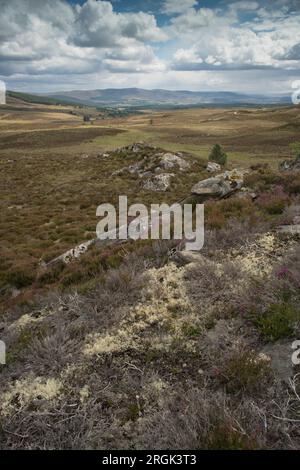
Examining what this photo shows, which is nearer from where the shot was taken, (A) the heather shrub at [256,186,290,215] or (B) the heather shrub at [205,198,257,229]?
(B) the heather shrub at [205,198,257,229]

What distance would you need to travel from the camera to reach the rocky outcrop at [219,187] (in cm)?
1804

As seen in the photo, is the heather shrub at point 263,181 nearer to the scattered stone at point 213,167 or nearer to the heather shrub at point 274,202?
the heather shrub at point 274,202

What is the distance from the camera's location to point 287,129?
12231cm

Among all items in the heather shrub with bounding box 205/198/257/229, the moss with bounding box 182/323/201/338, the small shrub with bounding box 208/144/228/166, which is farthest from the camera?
the small shrub with bounding box 208/144/228/166

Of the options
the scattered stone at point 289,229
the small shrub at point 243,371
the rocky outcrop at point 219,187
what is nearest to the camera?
the small shrub at point 243,371

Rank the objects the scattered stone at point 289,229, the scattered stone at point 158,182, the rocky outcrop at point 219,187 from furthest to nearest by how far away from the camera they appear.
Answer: the scattered stone at point 158,182 → the rocky outcrop at point 219,187 → the scattered stone at point 289,229

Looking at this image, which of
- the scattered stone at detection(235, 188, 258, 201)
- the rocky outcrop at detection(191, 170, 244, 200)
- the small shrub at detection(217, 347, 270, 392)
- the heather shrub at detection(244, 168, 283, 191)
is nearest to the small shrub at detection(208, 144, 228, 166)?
the rocky outcrop at detection(191, 170, 244, 200)

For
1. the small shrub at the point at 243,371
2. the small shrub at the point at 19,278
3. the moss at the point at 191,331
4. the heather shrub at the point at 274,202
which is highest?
the heather shrub at the point at 274,202

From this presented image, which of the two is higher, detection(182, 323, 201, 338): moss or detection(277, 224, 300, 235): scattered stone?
detection(277, 224, 300, 235): scattered stone

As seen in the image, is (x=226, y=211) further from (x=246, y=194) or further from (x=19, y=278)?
(x=19, y=278)

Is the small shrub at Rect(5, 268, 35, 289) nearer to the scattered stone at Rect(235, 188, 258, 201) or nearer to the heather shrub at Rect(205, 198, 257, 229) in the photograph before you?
the heather shrub at Rect(205, 198, 257, 229)

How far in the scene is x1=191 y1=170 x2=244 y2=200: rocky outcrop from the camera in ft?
59.2

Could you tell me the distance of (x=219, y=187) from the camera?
18562 millimetres

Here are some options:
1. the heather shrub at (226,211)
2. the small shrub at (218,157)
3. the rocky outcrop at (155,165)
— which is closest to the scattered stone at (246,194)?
the heather shrub at (226,211)
